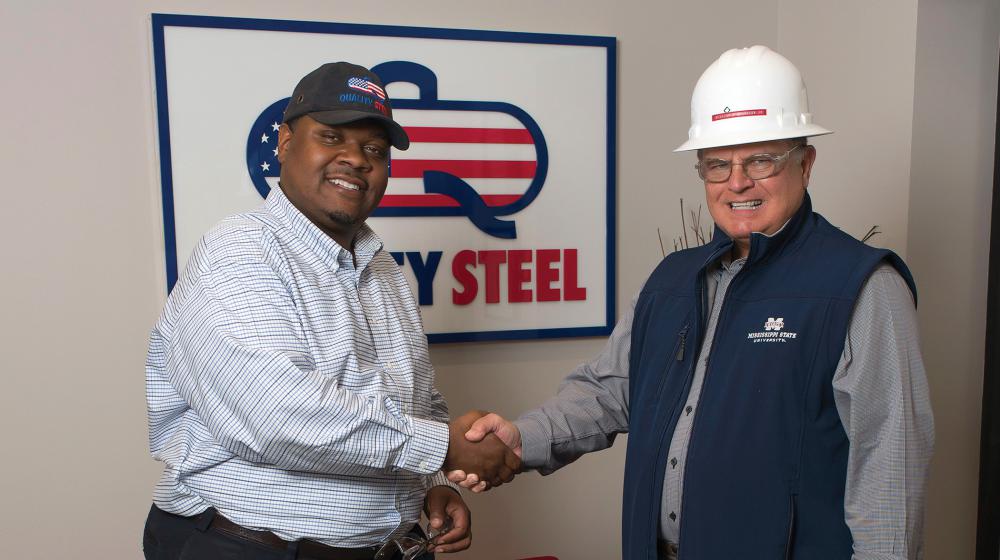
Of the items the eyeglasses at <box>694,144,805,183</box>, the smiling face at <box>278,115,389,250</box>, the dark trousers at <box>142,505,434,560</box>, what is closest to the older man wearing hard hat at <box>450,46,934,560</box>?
the eyeglasses at <box>694,144,805,183</box>

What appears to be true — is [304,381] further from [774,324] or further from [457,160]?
[457,160]

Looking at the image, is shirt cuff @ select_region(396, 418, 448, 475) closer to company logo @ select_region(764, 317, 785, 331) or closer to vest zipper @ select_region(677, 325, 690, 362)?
vest zipper @ select_region(677, 325, 690, 362)

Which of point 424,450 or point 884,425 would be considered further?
point 424,450

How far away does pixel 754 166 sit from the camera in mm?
1714

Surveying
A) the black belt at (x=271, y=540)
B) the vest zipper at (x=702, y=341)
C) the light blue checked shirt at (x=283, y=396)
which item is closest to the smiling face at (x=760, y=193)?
the vest zipper at (x=702, y=341)

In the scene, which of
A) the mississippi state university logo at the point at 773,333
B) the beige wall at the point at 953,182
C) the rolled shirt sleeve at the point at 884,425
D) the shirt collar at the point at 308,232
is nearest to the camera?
the rolled shirt sleeve at the point at 884,425

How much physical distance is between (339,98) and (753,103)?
0.93m

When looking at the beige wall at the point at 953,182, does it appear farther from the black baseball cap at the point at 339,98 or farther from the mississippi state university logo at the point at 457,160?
the black baseball cap at the point at 339,98

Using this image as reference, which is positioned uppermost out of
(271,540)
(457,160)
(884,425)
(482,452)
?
(457,160)

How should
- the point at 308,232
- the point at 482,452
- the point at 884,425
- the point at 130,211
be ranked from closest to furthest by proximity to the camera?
the point at 884,425, the point at 308,232, the point at 482,452, the point at 130,211

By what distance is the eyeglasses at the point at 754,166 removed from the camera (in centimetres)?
169

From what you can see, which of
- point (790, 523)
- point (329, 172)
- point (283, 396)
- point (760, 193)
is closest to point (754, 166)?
point (760, 193)

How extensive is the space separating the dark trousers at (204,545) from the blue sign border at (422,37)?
1113mm

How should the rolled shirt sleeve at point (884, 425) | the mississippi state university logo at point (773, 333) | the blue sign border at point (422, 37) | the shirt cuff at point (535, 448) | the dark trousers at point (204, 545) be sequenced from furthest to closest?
the blue sign border at point (422, 37), the shirt cuff at point (535, 448), the dark trousers at point (204, 545), the mississippi state university logo at point (773, 333), the rolled shirt sleeve at point (884, 425)
